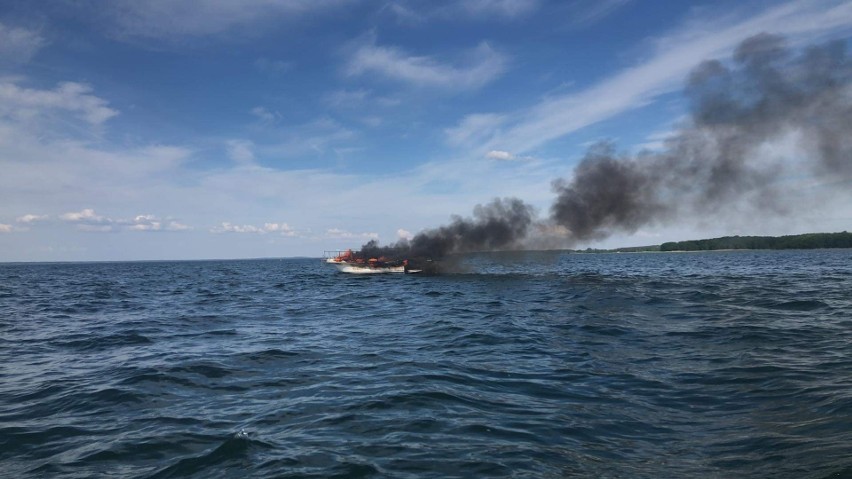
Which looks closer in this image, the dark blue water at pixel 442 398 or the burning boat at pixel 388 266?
the dark blue water at pixel 442 398

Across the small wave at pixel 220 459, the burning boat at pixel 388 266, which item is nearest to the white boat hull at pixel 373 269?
the burning boat at pixel 388 266

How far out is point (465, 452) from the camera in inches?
303

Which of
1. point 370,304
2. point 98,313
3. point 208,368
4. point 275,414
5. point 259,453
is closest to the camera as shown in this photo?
point 259,453

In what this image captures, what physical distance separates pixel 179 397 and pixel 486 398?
23.4 feet

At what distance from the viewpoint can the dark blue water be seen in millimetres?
7449

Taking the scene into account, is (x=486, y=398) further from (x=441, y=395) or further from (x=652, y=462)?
(x=652, y=462)

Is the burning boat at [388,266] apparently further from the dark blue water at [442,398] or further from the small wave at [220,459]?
the small wave at [220,459]

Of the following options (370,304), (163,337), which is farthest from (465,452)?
(370,304)

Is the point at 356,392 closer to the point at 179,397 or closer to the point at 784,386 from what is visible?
the point at 179,397

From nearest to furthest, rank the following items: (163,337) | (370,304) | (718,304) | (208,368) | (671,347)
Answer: (208,368) → (671,347) → (163,337) → (718,304) → (370,304)

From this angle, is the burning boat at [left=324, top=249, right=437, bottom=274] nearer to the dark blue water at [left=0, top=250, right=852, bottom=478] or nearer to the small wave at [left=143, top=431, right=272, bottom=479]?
the dark blue water at [left=0, top=250, right=852, bottom=478]

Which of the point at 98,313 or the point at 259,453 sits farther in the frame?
the point at 98,313

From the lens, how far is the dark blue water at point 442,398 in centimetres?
745

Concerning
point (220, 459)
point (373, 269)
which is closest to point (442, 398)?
point (220, 459)
